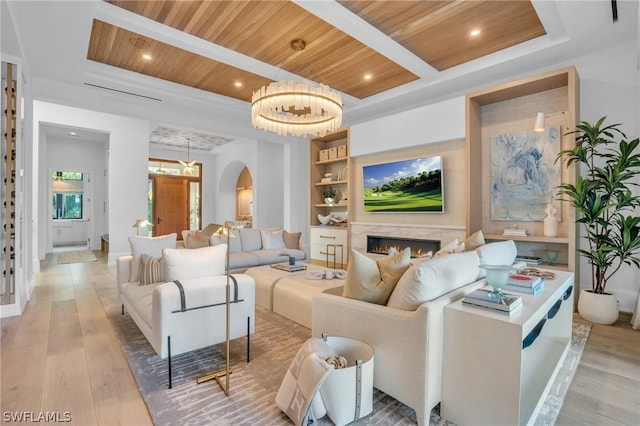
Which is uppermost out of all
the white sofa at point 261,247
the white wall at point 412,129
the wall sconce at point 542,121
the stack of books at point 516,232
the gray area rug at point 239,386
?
the white wall at point 412,129

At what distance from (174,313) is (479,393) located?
6.14 ft

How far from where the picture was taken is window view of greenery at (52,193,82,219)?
9617 millimetres

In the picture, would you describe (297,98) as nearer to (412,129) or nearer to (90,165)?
(412,129)

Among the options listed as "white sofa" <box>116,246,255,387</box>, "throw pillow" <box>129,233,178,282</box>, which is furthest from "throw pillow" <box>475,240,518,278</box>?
"throw pillow" <box>129,233,178,282</box>

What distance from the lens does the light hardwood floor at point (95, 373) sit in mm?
1808

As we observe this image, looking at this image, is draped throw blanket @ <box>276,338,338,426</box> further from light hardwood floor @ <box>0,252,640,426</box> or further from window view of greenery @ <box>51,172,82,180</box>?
window view of greenery @ <box>51,172,82,180</box>

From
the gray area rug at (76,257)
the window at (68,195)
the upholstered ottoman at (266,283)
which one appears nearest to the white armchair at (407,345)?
the upholstered ottoman at (266,283)

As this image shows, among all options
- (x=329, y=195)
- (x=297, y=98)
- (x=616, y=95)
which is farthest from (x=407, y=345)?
(x=329, y=195)

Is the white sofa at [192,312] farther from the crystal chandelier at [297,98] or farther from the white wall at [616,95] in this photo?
the white wall at [616,95]

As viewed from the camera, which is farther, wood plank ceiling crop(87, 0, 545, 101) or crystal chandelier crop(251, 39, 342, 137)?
crystal chandelier crop(251, 39, 342, 137)

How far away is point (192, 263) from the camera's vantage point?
2410 millimetres

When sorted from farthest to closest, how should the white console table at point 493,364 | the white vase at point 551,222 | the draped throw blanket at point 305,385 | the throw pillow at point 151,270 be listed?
the white vase at point 551,222 < the throw pillow at point 151,270 < the draped throw blanket at point 305,385 < the white console table at point 493,364

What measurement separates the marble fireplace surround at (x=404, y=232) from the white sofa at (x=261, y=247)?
108 centimetres

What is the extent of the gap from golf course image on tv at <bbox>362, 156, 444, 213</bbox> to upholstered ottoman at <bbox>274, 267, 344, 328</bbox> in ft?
8.11
